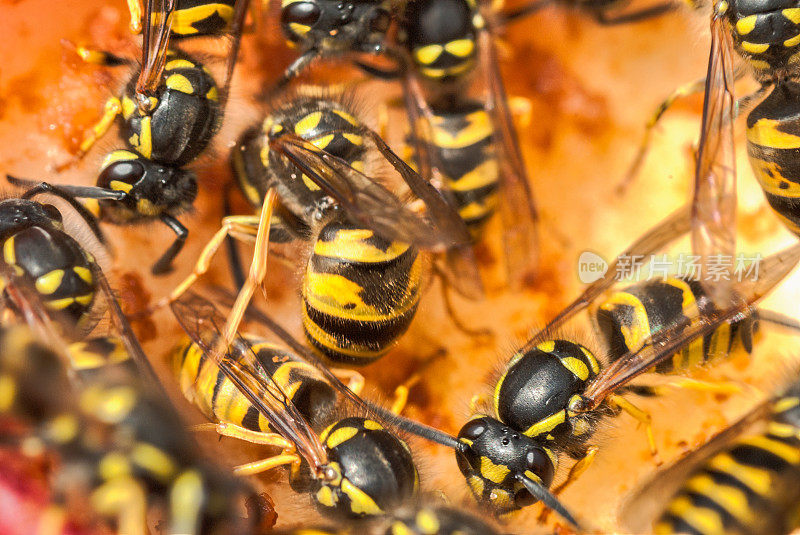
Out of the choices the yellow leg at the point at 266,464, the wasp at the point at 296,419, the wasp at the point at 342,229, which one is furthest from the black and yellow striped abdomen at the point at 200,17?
the yellow leg at the point at 266,464

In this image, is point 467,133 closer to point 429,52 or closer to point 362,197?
point 429,52

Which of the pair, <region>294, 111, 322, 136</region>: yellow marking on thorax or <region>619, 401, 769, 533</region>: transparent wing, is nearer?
<region>619, 401, 769, 533</region>: transparent wing

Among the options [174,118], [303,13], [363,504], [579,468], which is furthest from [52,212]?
[579,468]

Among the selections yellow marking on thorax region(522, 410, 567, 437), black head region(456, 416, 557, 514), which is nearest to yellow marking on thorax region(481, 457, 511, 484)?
black head region(456, 416, 557, 514)

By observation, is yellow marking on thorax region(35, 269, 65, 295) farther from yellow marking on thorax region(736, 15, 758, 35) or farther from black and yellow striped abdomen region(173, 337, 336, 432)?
yellow marking on thorax region(736, 15, 758, 35)

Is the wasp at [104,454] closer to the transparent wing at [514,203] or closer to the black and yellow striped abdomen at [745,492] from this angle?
the black and yellow striped abdomen at [745,492]
